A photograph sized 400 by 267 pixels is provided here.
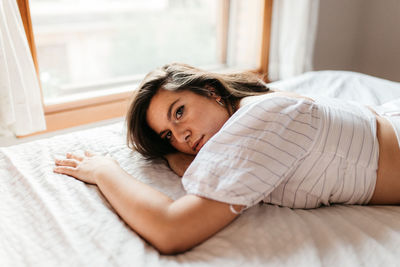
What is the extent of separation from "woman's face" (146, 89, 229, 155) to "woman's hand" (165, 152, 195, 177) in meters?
0.03

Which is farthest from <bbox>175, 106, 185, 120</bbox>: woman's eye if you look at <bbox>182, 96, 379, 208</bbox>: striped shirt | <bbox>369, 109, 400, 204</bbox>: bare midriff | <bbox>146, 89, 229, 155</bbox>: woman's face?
<bbox>369, 109, 400, 204</bbox>: bare midriff

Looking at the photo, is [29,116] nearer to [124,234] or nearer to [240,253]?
[124,234]

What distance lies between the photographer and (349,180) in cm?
87

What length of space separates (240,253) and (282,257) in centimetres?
8

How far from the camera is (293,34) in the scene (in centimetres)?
226

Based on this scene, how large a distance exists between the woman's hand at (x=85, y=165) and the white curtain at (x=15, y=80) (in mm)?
511

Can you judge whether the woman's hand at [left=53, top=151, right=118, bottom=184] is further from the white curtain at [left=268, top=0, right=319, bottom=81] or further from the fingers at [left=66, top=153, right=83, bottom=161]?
the white curtain at [left=268, top=0, right=319, bottom=81]

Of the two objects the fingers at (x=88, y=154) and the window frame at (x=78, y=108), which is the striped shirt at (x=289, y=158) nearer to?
the fingers at (x=88, y=154)

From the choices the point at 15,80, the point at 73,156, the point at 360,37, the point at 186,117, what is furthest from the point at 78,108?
the point at 360,37

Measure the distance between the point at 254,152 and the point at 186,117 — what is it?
0.30m

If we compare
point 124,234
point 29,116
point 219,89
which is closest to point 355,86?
point 219,89

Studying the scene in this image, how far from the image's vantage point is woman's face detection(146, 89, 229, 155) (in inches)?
39.9

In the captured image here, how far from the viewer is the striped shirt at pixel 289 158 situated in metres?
0.76

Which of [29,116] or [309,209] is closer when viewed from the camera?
[309,209]
